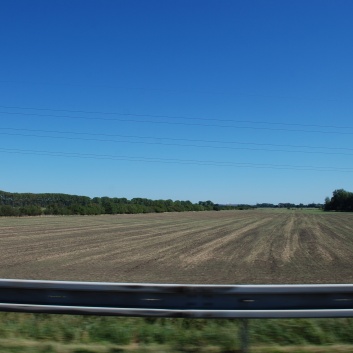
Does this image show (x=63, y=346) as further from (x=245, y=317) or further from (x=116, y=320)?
(x=245, y=317)

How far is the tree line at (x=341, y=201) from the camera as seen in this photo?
158500 millimetres

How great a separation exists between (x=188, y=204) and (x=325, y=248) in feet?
433

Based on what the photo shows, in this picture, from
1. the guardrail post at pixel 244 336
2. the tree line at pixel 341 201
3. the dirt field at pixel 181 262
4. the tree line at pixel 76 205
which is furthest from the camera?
the tree line at pixel 341 201

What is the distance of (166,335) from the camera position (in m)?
5.40

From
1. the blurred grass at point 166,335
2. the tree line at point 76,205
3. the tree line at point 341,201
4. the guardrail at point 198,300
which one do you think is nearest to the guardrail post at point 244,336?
the guardrail at point 198,300

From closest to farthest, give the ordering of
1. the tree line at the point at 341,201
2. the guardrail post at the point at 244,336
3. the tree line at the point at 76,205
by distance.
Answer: the guardrail post at the point at 244,336 < the tree line at the point at 76,205 < the tree line at the point at 341,201

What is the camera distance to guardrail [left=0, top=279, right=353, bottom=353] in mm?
5020

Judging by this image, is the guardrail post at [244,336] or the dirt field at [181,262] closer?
the guardrail post at [244,336]

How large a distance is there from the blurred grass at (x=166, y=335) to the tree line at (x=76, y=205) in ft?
277

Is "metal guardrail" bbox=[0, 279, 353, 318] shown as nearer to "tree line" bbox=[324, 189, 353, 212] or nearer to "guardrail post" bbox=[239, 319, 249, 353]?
"guardrail post" bbox=[239, 319, 249, 353]

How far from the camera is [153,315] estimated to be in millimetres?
5078

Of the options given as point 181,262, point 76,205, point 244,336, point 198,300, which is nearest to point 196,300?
point 198,300

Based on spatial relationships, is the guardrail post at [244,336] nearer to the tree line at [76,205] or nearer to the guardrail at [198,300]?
the guardrail at [198,300]

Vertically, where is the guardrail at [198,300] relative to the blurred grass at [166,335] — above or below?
above
